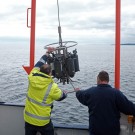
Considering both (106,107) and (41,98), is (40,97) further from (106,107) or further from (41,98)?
(106,107)

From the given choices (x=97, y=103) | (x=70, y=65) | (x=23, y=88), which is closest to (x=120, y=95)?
(x=97, y=103)

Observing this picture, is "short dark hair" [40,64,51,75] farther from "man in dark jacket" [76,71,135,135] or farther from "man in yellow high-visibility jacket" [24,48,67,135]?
"man in dark jacket" [76,71,135,135]

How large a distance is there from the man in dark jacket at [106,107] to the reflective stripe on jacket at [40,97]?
58 cm

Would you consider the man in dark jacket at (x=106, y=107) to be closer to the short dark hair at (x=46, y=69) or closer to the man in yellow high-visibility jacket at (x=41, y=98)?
the man in yellow high-visibility jacket at (x=41, y=98)

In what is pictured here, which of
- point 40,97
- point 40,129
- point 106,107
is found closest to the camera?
point 106,107

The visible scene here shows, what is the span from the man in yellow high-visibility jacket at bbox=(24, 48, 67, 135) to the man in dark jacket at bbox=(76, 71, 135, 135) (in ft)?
1.89

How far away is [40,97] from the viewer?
13.3 feet

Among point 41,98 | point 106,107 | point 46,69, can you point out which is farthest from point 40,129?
point 106,107

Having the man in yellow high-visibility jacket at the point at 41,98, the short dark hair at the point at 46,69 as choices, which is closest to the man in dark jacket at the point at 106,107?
the man in yellow high-visibility jacket at the point at 41,98

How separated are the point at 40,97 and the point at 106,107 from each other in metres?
0.97

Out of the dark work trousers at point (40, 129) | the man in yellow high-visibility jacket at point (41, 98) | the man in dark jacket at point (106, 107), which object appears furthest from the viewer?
the dark work trousers at point (40, 129)

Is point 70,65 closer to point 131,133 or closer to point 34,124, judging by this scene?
point 34,124

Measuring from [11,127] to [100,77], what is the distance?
2.06 meters

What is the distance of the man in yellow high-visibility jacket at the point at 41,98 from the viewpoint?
4047 millimetres
